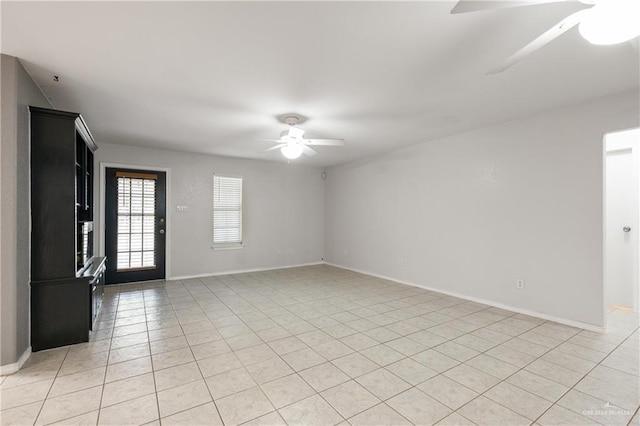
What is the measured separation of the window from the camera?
6340 mm

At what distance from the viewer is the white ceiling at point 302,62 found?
1900 mm

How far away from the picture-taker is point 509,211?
13.1 feet

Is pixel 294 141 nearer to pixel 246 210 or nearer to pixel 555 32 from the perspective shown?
pixel 555 32

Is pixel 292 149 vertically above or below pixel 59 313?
above

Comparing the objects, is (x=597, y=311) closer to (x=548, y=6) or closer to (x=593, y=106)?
(x=593, y=106)

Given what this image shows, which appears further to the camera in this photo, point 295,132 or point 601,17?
point 295,132

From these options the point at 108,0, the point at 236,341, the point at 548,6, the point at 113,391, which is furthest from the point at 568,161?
the point at 113,391

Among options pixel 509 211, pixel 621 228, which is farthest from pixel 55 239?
pixel 621 228

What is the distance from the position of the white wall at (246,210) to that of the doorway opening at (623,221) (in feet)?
18.4

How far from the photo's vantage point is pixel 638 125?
304 cm

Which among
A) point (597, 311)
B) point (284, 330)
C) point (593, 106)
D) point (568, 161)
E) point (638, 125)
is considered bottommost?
point (284, 330)

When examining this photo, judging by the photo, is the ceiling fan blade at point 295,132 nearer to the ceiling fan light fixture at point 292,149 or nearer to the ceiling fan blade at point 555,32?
the ceiling fan light fixture at point 292,149

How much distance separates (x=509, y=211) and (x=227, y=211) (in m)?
5.39

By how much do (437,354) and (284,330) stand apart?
1.65 metres
